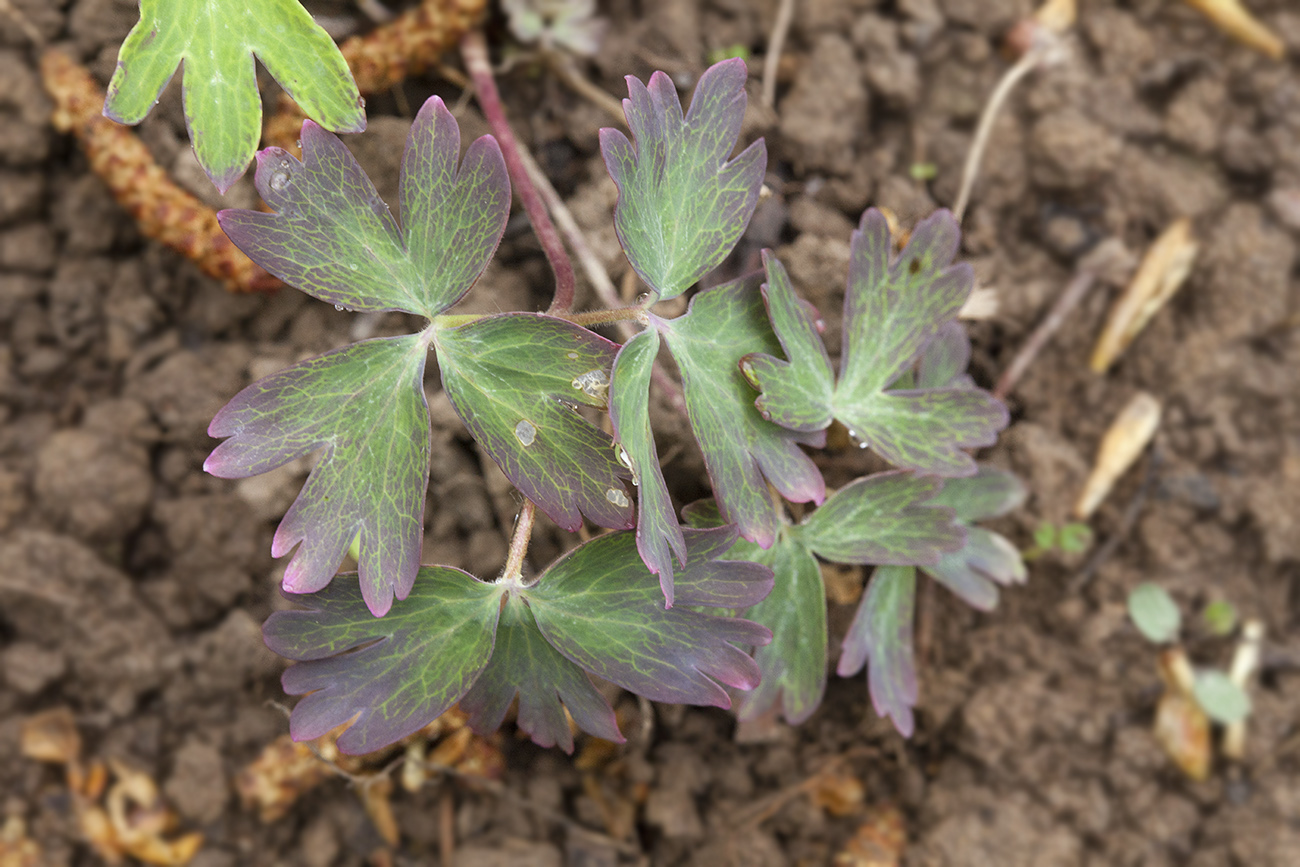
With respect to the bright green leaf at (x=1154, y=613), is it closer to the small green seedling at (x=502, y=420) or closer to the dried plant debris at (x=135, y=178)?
the small green seedling at (x=502, y=420)

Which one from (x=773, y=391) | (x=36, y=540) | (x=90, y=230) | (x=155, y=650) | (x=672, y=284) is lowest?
(x=155, y=650)

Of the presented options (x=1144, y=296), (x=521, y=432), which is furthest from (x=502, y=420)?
(x=1144, y=296)

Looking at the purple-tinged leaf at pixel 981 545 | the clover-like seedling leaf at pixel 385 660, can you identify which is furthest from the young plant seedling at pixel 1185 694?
the clover-like seedling leaf at pixel 385 660

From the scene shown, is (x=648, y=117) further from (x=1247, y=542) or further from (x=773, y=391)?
(x=1247, y=542)

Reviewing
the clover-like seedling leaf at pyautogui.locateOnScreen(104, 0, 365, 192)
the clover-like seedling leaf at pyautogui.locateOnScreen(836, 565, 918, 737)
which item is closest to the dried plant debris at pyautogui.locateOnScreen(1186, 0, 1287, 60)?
the clover-like seedling leaf at pyautogui.locateOnScreen(836, 565, 918, 737)

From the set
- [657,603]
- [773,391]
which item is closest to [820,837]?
[657,603]

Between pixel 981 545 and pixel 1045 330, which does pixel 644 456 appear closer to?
pixel 981 545
